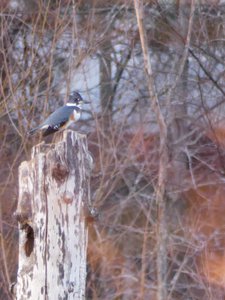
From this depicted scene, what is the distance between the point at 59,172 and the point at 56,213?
185mm

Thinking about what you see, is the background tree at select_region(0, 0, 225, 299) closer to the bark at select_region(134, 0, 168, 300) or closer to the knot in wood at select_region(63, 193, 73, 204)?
the bark at select_region(134, 0, 168, 300)

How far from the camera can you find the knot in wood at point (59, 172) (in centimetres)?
427

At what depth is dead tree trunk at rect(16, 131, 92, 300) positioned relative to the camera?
4293mm

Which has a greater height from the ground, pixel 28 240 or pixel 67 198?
pixel 67 198

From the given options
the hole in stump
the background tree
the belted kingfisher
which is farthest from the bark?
the hole in stump

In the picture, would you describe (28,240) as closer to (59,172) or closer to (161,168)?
(59,172)

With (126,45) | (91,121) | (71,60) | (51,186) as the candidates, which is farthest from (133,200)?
(51,186)

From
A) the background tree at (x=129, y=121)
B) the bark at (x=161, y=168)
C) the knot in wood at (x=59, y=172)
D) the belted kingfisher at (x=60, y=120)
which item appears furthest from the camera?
the background tree at (x=129, y=121)

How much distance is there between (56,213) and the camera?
4.31 meters

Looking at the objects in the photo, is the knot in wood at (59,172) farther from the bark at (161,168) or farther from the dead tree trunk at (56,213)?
the bark at (161,168)

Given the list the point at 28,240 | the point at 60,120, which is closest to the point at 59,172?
the point at 28,240

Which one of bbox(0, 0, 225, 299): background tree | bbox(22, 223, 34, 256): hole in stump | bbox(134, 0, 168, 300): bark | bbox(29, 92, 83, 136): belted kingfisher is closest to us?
bbox(22, 223, 34, 256): hole in stump

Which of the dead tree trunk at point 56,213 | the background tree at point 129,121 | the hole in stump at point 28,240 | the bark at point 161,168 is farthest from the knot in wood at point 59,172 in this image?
the background tree at point 129,121

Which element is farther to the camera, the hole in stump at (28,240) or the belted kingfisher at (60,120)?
the belted kingfisher at (60,120)
